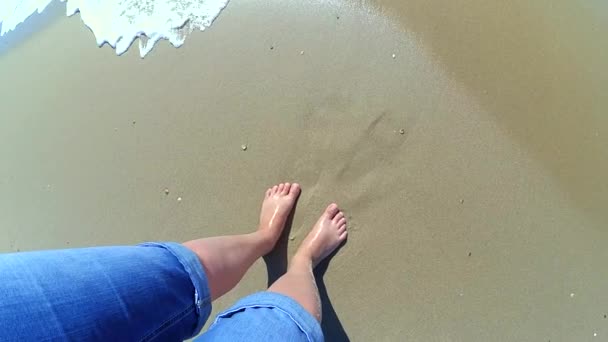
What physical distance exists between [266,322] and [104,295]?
40cm

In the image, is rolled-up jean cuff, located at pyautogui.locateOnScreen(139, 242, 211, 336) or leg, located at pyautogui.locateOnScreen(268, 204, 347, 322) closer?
rolled-up jean cuff, located at pyautogui.locateOnScreen(139, 242, 211, 336)

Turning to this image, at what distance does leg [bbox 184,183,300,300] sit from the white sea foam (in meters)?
0.96

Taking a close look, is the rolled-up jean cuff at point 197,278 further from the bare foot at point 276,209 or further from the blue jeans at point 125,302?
the bare foot at point 276,209

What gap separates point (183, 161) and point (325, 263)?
793mm

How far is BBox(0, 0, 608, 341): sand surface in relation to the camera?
1.76 meters

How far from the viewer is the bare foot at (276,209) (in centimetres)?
197

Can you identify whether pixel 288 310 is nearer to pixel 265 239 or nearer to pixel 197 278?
pixel 197 278

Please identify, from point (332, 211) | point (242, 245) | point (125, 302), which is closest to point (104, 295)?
point (125, 302)

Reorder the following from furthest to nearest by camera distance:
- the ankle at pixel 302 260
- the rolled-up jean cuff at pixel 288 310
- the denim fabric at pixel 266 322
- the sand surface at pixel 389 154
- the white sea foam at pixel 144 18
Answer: the white sea foam at pixel 144 18
the ankle at pixel 302 260
the sand surface at pixel 389 154
the rolled-up jean cuff at pixel 288 310
the denim fabric at pixel 266 322

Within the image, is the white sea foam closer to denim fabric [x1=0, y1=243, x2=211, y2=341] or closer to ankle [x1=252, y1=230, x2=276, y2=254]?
ankle [x1=252, y1=230, x2=276, y2=254]

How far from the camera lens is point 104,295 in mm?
1162

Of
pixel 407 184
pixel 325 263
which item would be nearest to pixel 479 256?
pixel 407 184

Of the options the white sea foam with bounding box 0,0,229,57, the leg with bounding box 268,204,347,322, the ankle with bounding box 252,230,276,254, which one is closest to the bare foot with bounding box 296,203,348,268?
the leg with bounding box 268,204,347,322

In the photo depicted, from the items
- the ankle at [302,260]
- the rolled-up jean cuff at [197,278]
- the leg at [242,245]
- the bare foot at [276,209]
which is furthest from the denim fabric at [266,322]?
the bare foot at [276,209]
